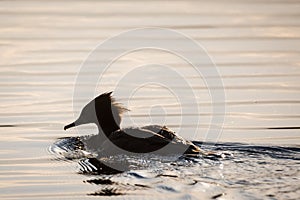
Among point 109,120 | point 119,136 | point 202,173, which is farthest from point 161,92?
point 202,173

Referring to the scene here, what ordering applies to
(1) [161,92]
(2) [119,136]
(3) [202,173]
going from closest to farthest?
1. (3) [202,173]
2. (2) [119,136]
3. (1) [161,92]

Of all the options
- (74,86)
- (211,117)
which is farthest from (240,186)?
(74,86)

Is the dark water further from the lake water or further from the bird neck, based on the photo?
the bird neck

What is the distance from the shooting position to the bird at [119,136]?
11.8 meters

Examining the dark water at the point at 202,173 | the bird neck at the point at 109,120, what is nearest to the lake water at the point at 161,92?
the dark water at the point at 202,173

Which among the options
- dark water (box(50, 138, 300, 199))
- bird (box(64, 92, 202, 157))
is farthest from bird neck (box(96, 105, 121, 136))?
dark water (box(50, 138, 300, 199))

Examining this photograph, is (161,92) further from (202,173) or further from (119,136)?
(202,173)

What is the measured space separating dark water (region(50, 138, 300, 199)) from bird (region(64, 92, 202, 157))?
0.19 meters

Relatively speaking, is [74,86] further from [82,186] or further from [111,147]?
[82,186]

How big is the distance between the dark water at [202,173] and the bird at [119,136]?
0.19m

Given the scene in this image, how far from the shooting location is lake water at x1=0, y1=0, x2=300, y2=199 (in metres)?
10.5

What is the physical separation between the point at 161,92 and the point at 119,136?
2234mm

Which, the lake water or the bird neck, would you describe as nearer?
the lake water

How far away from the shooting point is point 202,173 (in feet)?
34.7
